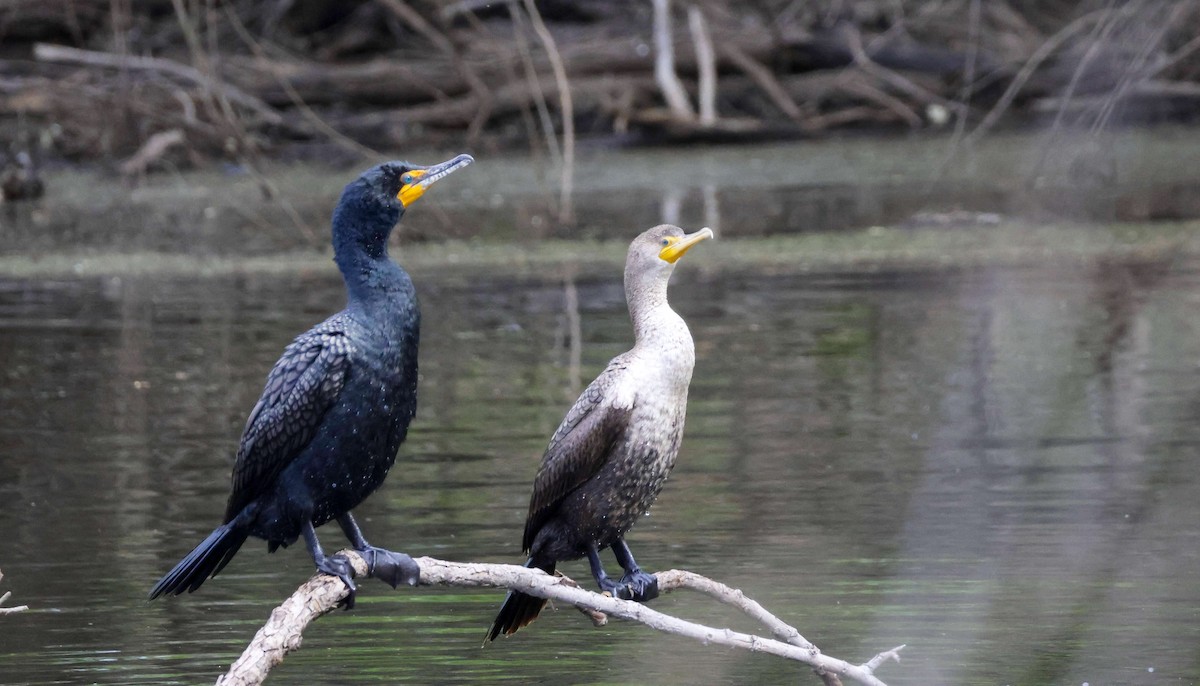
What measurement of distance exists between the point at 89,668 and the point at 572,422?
1534 mm

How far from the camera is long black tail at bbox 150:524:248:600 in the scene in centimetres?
405

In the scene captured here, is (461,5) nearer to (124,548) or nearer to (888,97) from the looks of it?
(888,97)

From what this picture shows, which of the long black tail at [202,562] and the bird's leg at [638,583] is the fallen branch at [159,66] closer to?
the long black tail at [202,562]

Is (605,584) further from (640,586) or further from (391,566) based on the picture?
(391,566)

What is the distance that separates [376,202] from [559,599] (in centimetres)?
108

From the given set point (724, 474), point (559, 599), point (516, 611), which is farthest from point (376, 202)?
point (724, 474)

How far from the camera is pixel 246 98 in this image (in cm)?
1487

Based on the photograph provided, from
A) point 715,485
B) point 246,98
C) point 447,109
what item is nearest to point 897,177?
point 447,109

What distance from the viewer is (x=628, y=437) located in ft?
13.1

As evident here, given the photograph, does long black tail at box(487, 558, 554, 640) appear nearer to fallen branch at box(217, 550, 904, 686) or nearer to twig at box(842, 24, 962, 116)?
fallen branch at box(217, 550, 904, 686)

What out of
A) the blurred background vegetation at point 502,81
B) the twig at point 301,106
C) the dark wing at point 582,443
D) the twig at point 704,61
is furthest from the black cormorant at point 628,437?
the twig at point 704,61

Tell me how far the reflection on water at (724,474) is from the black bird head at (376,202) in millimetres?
1151

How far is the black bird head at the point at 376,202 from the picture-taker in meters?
4.14

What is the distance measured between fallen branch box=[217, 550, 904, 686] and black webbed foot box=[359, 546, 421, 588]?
0.35 ft
